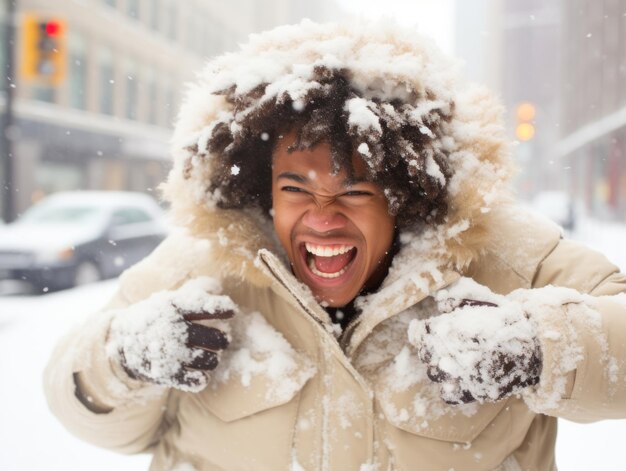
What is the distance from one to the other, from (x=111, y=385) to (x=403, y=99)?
1.20 m

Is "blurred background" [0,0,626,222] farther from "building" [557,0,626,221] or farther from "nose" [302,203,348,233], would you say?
"nose" [302,203,348,233]

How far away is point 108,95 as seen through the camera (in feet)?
81.7

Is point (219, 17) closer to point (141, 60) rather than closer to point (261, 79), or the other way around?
point (141, 60)

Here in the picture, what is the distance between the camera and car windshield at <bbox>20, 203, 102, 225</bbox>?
31.7 feet

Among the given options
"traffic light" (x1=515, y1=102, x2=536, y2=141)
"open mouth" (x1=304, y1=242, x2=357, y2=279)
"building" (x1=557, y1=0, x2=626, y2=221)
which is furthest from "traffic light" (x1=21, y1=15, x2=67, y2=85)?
"building" (x1=557, y1=0, x2=626, y2=221)

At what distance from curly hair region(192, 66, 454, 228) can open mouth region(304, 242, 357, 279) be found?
0.20 meters

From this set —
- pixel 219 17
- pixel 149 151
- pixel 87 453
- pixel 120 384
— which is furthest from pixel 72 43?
pixel 120 384

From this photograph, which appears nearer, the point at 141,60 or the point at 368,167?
the point at 368,167

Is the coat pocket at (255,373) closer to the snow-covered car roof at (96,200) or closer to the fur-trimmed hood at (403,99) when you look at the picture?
the fur-trimmed hood at (403,99)

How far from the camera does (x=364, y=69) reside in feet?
5.71

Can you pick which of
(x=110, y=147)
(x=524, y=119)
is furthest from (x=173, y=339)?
(x=110, y=147)

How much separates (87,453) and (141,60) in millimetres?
25941

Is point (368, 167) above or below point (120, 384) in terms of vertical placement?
above

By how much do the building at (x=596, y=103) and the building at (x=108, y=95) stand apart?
17598mm
